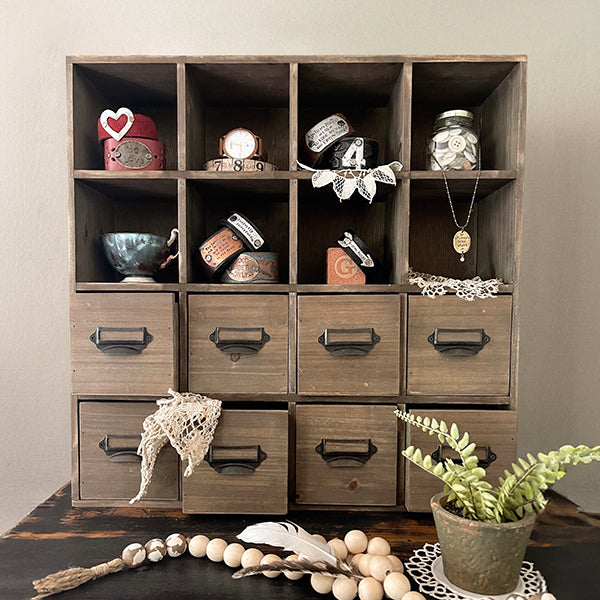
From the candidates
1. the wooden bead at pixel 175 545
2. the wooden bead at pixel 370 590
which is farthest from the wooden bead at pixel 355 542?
the wooden bead at pixel 175 545

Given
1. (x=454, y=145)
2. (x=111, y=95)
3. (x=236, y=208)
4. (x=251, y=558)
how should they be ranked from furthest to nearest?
(x=236, y=208) → (x=111, y=95) → (x=454, y=145) → (x=251, y=558)

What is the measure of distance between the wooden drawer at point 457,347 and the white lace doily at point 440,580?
0.34 meters

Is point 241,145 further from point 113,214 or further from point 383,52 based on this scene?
point 383,52

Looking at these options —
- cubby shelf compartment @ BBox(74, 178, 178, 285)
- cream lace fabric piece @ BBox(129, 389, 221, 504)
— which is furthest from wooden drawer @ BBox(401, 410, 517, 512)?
Result: cubby shelf compartment @ BBox(74, 178, 178, 285)

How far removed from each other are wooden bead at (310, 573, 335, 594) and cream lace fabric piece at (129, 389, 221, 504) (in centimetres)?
34

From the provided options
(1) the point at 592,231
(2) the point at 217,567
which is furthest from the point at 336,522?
(1) the point at 592,231

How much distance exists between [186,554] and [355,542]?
0.34 metres

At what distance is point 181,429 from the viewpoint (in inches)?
39.3

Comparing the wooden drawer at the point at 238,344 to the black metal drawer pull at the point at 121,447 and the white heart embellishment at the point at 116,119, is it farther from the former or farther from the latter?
the white heart embellishment at the point at 116,119

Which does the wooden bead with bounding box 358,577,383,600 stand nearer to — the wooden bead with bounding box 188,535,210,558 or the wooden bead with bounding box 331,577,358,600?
the wooden bead with bounding box 331,577,358,600

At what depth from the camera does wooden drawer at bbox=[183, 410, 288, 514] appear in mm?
1047

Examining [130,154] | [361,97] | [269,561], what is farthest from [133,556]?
[361,97]

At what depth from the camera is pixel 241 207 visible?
53.2 inches

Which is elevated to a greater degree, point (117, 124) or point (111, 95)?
point (111, 95)
